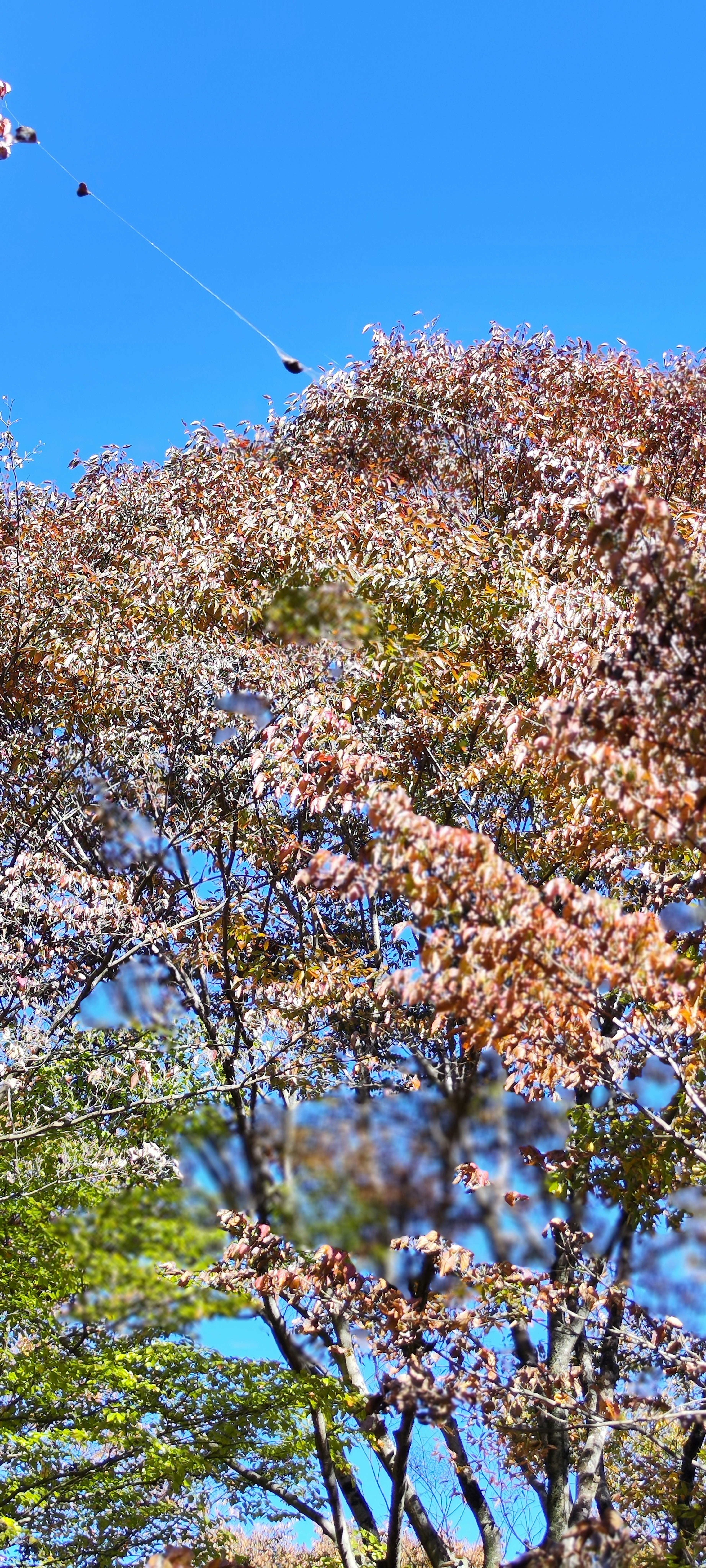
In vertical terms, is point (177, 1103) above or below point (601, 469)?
below

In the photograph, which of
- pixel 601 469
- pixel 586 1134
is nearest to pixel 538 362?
pixel 601 469

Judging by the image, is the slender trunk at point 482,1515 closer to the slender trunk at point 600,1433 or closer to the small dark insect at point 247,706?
the slender trunk at point 600,1433

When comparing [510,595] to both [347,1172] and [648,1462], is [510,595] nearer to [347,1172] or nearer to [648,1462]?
[347,1172]

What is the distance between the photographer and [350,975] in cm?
809

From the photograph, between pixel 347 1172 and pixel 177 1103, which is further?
pixel 177 1103

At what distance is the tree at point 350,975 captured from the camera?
527cm

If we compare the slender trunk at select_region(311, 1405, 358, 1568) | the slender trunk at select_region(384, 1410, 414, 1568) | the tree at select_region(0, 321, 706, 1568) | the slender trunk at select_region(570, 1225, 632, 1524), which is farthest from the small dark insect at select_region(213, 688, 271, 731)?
the slender trunk at select_region(311, 1405, 358, 1568)

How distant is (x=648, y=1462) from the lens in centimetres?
923

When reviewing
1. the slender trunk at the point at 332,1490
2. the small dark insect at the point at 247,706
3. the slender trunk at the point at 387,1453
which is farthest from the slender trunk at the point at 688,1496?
the small dark insect at the point at 247,706

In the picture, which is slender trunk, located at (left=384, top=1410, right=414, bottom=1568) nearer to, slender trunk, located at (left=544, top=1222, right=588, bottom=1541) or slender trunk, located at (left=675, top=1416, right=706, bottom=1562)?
slender trunk, located at (left=544, top=1222, right=588, bottom=1541)

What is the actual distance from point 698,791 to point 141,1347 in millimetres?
6483

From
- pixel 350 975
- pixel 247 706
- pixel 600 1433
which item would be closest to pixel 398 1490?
pixel 600 1433

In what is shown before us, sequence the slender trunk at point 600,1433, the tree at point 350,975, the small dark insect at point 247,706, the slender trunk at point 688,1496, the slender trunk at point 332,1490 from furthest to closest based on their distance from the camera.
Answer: the slender trunk at point 332,1490 → the slender trunk at point 600,1433 → the small dark insect at point 247,706 → the slender trunk at point 688,1496 → the tree at point 350,975

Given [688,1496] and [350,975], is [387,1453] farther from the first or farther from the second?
[350,975]
